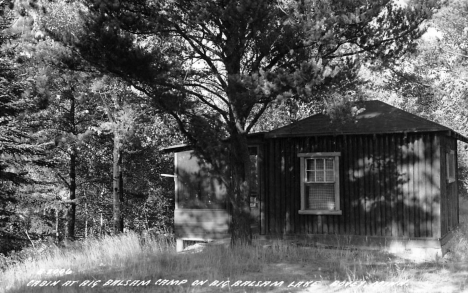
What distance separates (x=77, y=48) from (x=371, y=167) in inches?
306

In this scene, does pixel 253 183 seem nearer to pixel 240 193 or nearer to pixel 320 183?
pixel 320 183

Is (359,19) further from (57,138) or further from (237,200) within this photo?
(57,138)

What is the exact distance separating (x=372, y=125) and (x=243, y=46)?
4.16m

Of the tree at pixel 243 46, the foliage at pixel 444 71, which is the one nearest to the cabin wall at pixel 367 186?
the tree at pixel 243 46

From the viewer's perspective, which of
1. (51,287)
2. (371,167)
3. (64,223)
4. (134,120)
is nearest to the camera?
(51,287)

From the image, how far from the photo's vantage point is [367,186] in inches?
516

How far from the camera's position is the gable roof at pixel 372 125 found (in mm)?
12477

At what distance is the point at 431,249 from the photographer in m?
12.3

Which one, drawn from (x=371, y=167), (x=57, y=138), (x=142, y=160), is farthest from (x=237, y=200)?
(x=142, y=160)

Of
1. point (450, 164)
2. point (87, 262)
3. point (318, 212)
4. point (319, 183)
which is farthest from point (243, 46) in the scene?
point (450, 164)

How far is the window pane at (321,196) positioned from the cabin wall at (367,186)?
27cm

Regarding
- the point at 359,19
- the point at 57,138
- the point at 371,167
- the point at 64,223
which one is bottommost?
the point at 64,223

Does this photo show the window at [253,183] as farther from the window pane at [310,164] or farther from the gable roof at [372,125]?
the window pane at [310,164]

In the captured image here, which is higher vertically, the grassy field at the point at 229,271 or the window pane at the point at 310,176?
the window pane at the point at 310,176
